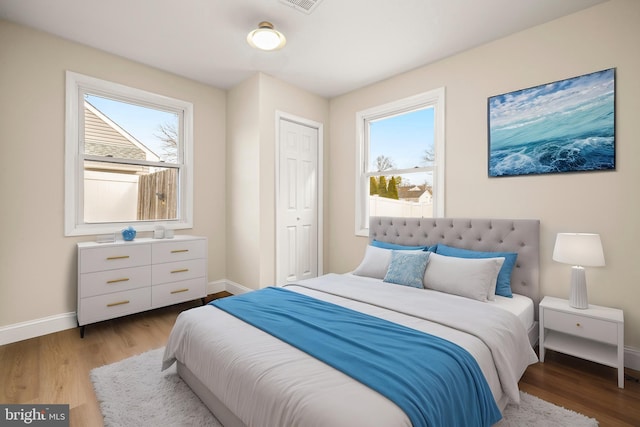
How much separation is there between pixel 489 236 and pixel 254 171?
2626 mm

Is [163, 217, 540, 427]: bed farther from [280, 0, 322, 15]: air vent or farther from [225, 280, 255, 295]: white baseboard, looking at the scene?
[280, 0, 322, 15]: air vent

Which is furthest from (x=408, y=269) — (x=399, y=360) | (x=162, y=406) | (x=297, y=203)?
(x=162, y=406)

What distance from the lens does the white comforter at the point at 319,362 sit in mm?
1111

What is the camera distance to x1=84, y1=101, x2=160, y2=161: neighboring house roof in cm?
313

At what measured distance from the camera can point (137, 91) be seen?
3.37 meters

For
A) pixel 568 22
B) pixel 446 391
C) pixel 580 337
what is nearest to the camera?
pixel 446 391

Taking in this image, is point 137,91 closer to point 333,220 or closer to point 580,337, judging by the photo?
point 333,220

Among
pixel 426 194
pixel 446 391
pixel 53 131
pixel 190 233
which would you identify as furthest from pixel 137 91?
pixel 446 391

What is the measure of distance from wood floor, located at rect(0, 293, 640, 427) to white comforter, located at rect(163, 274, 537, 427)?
33 centimetres

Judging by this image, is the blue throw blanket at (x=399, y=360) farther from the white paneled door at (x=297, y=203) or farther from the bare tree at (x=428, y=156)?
the bare tree at (x=428, y=156)

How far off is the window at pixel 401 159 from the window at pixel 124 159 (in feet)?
7.44

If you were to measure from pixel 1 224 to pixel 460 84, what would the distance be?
4.43 metres

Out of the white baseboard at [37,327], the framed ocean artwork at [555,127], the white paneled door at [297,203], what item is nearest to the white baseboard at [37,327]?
the white baseboard at [37,327]

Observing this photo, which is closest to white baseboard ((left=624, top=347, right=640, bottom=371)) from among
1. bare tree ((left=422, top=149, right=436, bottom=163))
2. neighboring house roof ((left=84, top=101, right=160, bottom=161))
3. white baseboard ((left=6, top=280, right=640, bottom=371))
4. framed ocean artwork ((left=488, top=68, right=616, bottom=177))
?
white baseboard ((left=6, top=280, right=640, bottom=371))
